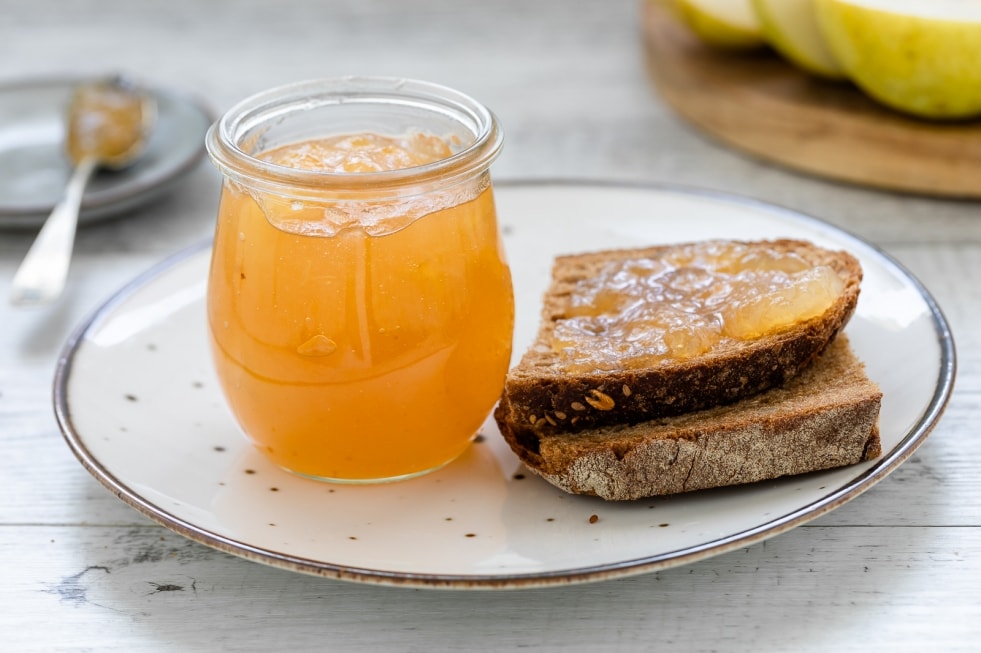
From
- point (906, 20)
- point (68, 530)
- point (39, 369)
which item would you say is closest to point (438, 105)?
point (68, 530)

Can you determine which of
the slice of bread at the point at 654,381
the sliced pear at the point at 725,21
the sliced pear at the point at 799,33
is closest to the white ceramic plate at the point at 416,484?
the slice of bread at the point at 654,381

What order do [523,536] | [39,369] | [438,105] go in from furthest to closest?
1. [39,369]
2. [438,105]
3. [523,536]

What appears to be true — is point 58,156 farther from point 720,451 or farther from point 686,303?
point 720,451

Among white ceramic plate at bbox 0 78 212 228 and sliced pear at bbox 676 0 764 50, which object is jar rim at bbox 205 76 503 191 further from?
sliced pear at bbox 676 0 764 50

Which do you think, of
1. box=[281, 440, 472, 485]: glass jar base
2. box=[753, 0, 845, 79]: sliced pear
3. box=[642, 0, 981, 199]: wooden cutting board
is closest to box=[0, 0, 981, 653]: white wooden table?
box=[642, 0, 981, 199]: wooden cutting board

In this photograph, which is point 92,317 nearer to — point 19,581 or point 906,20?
point 19,581

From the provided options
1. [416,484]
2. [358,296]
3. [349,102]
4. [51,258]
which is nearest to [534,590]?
[416,484]

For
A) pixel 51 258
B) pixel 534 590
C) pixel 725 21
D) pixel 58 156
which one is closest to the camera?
pixel 534 590
